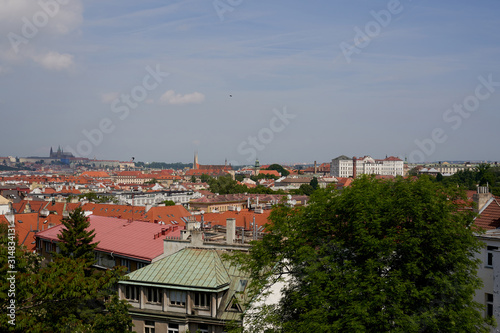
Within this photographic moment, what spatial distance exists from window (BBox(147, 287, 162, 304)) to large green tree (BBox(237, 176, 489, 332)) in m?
5.59

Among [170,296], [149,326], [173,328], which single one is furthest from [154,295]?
[173,328]

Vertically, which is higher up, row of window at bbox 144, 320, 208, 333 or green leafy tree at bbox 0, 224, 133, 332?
green leafy tree at bbox 0, 224, 133, 332

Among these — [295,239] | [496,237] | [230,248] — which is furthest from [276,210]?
[496,237]

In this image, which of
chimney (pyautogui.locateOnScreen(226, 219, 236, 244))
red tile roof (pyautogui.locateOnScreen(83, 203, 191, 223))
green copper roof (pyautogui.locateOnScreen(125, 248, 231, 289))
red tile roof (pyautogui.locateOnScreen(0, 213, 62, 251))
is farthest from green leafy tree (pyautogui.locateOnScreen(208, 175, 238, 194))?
green copper roof (pyautogui.locateOnScreen(125, 248, 231, 289))

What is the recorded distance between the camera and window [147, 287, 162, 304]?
21375 millimetres

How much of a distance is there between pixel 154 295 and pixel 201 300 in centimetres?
226

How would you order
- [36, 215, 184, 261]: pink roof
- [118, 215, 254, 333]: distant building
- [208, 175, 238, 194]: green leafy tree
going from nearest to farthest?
[118, 215, 254, 333]: distant building
[36, 215, 184, 261]: pink roof
[208, 175, 238, 194]: green leafy tree

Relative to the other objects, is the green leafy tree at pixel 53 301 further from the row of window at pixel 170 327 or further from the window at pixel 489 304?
the window at pixel 489 304

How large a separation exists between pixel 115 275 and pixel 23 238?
903 inches

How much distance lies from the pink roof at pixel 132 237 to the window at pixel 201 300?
6100 mm

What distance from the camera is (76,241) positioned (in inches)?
1109

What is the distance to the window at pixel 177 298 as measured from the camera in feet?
68.5

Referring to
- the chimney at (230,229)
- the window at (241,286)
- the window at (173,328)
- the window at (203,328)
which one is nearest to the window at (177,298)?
the window at (173,328)

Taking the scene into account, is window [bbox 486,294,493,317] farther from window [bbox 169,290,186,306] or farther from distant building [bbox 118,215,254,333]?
window [bbox 169,290,186,306]
